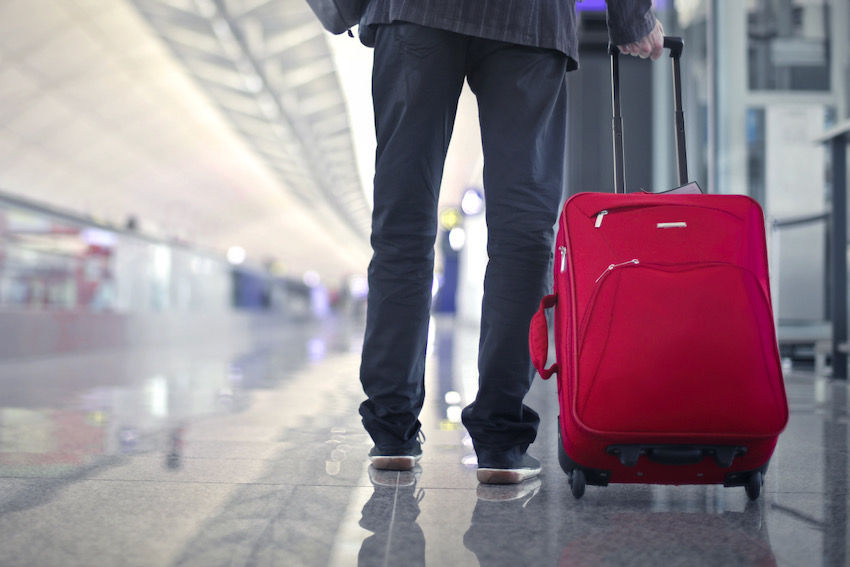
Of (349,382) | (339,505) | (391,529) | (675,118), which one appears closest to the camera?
(391,529)

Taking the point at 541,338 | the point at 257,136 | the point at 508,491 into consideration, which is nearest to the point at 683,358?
the point at 541,338

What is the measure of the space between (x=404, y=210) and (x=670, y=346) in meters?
0.70

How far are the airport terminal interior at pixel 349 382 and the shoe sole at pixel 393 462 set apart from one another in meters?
0.02

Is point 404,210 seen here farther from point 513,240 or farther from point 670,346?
point 670,346

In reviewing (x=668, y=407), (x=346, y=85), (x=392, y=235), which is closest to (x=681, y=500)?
(x=668, y=407)

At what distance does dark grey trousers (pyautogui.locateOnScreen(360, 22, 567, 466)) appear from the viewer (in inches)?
69.9

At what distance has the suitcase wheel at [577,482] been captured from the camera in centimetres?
154

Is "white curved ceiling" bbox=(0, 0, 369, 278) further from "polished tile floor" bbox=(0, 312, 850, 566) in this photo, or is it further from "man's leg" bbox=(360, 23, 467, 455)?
"man's leg" bbox=(360, 23, 467, 455)

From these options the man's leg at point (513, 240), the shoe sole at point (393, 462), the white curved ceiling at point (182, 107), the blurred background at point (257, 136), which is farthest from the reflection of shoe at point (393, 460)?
the white curved ceiling at point (182, 107)

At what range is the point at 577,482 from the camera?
155 cm

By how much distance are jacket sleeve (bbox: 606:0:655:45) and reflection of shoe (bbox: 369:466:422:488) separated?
1118mm

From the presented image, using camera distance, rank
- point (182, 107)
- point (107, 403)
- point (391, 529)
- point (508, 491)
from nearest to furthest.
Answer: point (391, 529) < point (508, 491) < point (107, 403) < point (182, 107)

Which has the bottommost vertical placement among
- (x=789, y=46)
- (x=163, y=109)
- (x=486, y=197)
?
(x=486, y=197)

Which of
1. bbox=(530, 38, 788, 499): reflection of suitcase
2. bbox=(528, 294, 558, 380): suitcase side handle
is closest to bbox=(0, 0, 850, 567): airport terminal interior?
bbox=(530, 38, 788, 499): reflection of suitcase
